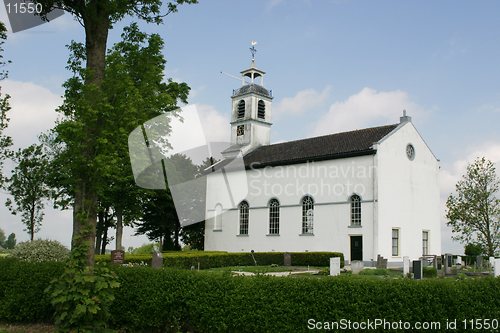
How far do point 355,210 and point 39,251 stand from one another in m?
22.9

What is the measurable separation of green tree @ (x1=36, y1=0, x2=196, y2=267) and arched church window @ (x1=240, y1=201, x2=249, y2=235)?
2820 cm

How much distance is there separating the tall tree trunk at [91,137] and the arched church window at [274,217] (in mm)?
26467

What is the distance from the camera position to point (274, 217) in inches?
1476

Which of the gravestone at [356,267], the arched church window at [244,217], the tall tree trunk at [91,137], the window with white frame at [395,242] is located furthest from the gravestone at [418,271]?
the arched church window at [244,217]

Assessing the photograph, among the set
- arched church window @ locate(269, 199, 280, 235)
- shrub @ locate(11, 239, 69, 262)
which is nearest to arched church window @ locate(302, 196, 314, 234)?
arched church window @ locate(269, 199, 280, 235)

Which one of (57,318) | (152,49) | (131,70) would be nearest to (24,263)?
(57,318)

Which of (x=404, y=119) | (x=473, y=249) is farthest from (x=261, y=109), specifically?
(x=473, y=249)

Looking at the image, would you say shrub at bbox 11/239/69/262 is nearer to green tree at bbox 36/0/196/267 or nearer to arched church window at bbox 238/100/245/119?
green tree at bbox 36/0/196/267

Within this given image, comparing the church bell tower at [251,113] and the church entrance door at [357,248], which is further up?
the church bell tower at [251,113]

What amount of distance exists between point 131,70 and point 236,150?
31577 millimetres

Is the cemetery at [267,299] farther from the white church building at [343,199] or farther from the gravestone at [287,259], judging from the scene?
the white church building at [343,199]

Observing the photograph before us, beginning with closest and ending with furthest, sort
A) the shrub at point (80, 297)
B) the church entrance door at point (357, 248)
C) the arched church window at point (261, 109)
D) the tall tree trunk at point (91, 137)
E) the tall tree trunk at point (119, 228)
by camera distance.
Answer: the shrub at point (80, 297)
the tall tree trunk at point (91, 137)
the church entrance door at point (357, 248)
the tall tree trunk at point (119, 228)
the arched church window at point (261, 109)

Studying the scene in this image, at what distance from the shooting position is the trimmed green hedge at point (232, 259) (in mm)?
28281

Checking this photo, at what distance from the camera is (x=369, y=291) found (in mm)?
8656
